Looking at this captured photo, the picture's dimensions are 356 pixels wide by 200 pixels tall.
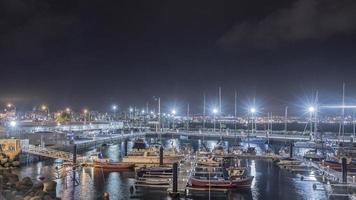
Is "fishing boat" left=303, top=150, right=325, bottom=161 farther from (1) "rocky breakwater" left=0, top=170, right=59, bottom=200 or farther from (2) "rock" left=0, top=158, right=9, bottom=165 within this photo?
(2) "rock" left=0, top=158, right=9, bottom=165

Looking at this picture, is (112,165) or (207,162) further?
(112,165)

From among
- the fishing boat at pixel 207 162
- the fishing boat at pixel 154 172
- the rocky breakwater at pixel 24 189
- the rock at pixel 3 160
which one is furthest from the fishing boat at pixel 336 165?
the rock at pixel 3 160

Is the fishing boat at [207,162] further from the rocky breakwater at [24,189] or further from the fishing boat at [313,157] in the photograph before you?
the rocky breakwater at [24,189]

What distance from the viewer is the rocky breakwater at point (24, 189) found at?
26333 millimetres

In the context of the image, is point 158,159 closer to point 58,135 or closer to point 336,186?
point 336,186

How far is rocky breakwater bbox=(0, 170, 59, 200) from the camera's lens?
26333mm

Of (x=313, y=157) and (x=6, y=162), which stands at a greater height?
(x=313, y=157)

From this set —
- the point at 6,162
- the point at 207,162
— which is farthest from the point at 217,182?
the point at 6,162

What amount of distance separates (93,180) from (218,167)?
12789mm

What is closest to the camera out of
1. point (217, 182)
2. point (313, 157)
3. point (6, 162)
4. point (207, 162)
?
point (217, 182)

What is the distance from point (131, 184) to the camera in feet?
137

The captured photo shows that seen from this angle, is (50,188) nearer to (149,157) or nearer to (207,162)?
(149,157)

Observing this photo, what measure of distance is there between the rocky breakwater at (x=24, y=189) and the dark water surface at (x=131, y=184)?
6.58 ft

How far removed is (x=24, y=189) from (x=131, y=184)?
11893 mm
